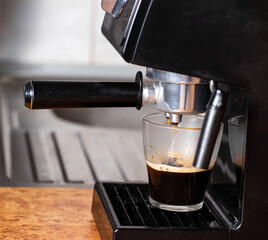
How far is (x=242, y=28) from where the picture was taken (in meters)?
0.69

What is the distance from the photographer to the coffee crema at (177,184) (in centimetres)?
80

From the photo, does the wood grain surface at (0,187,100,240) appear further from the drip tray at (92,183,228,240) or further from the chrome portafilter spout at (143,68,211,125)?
the chrome portafilter spout at (143,68,211,125)

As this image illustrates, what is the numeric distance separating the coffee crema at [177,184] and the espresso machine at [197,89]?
2 centimetres

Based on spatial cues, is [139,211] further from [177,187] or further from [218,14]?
[218,14]

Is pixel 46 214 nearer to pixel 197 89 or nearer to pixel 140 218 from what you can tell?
pixel 140 218

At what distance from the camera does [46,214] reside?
90 cm

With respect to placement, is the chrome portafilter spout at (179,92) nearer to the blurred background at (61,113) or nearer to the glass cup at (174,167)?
the glass cup at (174,167)

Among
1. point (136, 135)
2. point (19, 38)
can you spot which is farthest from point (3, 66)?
point (136, 135)

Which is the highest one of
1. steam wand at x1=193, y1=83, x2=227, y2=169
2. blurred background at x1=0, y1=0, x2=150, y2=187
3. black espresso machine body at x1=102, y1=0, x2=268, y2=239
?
black espresso machine body at x1=102, y1=0, x2=268, y2=239

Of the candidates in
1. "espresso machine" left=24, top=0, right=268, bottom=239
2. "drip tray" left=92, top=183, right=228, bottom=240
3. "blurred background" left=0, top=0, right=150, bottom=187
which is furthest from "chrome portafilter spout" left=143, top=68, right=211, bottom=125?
"blurred background" left=0, top=0, right=150, bottom=187

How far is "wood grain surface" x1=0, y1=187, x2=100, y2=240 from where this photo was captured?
0.83 m

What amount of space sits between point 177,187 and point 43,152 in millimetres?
685

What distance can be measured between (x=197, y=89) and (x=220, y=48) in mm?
66

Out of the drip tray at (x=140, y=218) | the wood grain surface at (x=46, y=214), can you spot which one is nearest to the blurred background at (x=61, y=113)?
the wood grain surface at (x=46, y=214)
